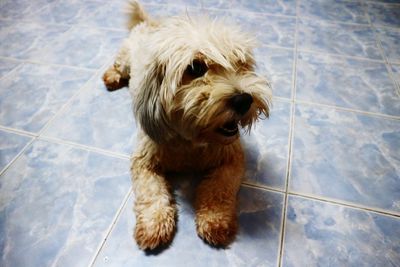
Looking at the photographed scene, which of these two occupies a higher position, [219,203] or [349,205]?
[219,203]

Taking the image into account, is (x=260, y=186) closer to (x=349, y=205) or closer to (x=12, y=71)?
(x=349, y=205)

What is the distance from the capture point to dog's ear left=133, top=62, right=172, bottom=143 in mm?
1054

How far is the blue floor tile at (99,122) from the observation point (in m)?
1.60

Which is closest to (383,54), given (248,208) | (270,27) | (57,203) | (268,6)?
(270,27)

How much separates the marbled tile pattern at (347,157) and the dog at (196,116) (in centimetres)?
37

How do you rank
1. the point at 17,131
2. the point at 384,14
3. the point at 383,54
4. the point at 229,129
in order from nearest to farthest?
the point at 229,129 → the point at 17,131 → the point at 383,54 → the point at 384,14

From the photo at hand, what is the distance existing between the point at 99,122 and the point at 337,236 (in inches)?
52.8

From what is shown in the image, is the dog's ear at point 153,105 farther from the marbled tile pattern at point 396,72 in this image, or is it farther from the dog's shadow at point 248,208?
the marbled tile pattern at point 396,72

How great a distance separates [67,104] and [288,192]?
139 cm

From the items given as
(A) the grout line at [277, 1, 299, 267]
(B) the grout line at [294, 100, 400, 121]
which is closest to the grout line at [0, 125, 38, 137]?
(A) the grout line at [277, 1, 299, 267]

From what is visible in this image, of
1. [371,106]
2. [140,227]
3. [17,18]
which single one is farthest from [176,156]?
[17,18]

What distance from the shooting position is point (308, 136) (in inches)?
63.9

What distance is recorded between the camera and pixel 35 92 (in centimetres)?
190

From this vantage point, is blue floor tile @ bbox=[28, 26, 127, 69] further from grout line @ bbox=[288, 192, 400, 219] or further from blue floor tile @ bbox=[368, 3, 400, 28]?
blue floor tile @ bbox=[368, 3, 400, 28]
